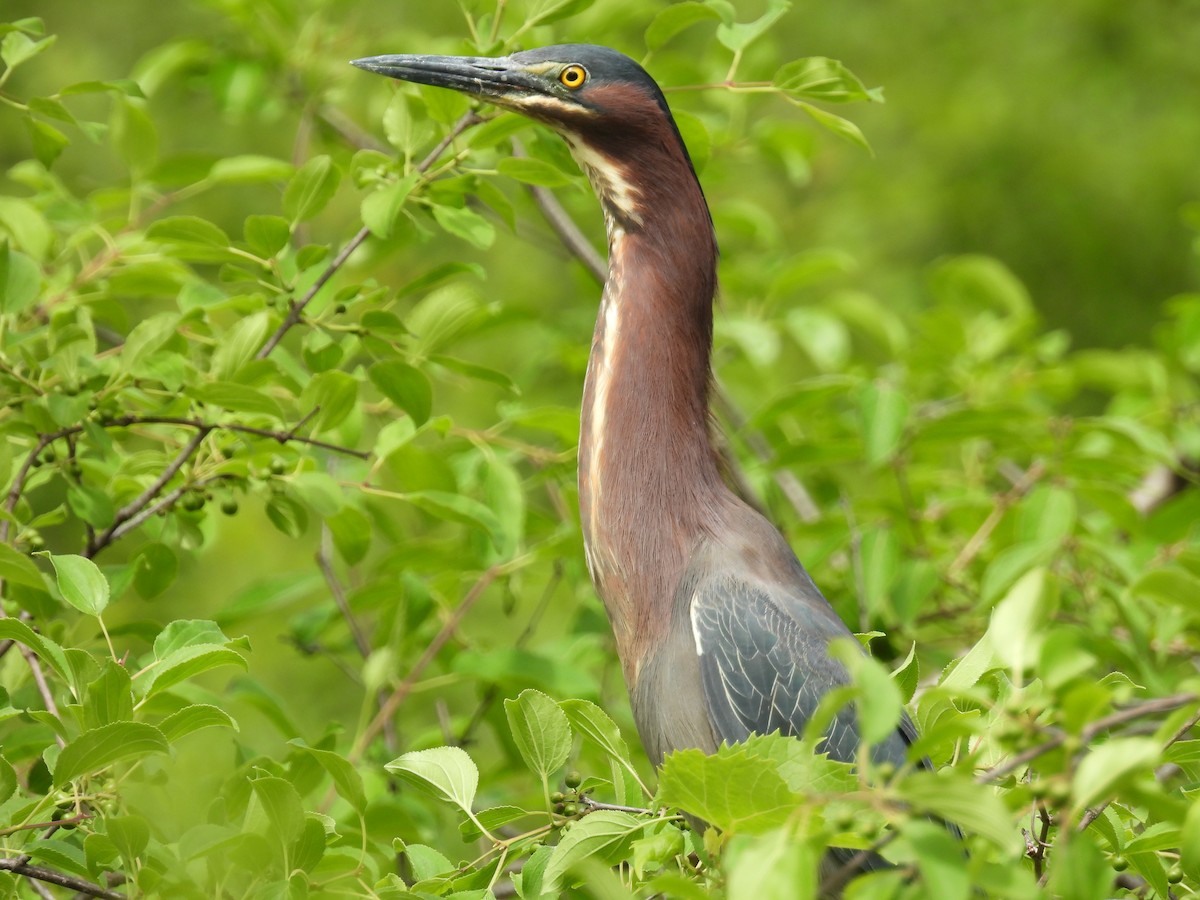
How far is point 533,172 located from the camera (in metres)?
2.21

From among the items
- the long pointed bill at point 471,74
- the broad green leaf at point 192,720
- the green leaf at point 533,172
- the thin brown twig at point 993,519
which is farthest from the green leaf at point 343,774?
the thin brown twig at point 993,519

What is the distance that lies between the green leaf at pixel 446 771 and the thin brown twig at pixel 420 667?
1.06 meters

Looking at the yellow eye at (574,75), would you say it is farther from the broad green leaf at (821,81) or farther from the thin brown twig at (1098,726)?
the thin brown twig at (1098,726)

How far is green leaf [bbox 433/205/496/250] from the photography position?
223 centimetres

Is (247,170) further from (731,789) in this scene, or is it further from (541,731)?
(731,789)

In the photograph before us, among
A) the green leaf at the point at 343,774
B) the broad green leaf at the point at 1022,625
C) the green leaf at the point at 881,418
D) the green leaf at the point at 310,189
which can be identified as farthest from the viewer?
the green leaf at the point at 881,418

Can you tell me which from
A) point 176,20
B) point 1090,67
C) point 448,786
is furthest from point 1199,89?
point 448,786

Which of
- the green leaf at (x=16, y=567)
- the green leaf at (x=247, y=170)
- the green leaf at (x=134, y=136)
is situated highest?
the green leaf at (x=134, y=136)

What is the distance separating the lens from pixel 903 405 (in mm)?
3006

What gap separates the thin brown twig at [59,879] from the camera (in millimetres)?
1481

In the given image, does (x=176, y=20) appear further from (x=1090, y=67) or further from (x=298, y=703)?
(x=1090, y=67)

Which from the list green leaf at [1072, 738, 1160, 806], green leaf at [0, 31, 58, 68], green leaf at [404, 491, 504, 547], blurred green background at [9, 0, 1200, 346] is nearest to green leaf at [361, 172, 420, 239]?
green leaf at [404, 491, 504, 547]

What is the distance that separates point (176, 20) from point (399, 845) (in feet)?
30.9

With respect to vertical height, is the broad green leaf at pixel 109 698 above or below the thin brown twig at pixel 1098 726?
below
